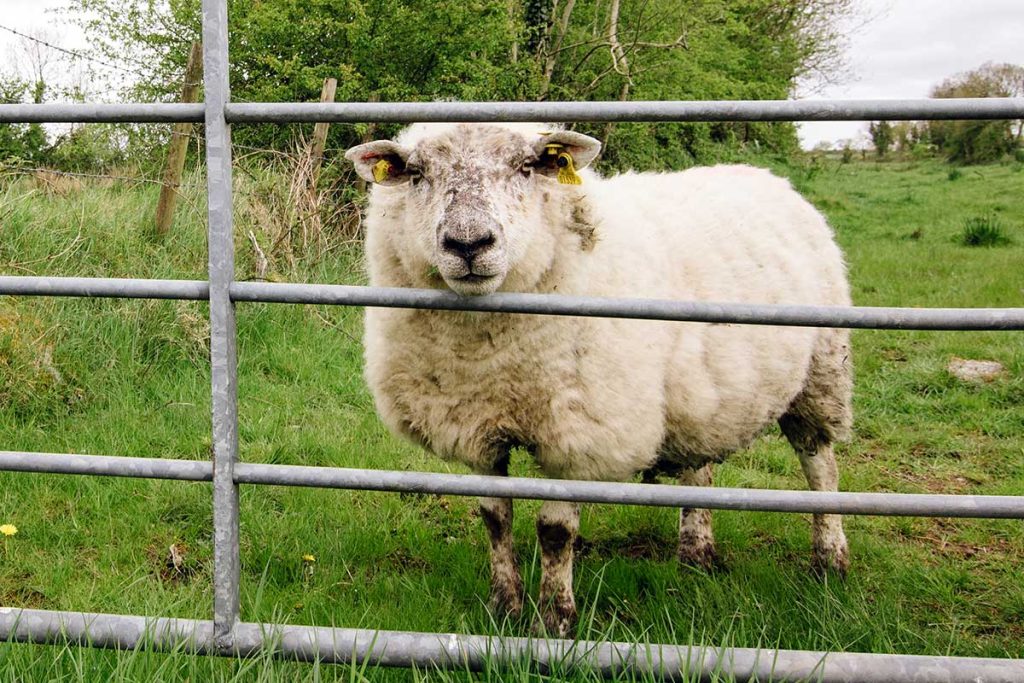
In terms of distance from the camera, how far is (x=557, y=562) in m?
2.80

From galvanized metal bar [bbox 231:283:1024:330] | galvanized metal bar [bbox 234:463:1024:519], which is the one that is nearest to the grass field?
galvanized metal bar [bbox 234:463:1024:519]

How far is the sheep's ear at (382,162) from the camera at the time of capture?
2.54m

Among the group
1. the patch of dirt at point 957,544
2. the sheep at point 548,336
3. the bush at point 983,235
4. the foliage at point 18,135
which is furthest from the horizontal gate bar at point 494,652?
the bush at point 983,235

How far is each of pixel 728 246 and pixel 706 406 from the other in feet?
2.33

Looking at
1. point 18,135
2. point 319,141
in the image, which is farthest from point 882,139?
point 18,135

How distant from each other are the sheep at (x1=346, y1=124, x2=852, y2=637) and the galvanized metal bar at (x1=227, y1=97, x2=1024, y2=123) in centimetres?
48

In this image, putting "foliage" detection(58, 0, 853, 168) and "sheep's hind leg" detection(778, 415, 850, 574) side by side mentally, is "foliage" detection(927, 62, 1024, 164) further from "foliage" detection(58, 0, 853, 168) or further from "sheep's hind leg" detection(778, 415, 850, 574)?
"sheep's hind leg" detection(778, 415, 850, 574)

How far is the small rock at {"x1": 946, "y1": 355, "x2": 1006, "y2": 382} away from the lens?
5.75m

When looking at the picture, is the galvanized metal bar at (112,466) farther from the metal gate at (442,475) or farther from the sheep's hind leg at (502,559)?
the sheep's hind leg at (502,559)

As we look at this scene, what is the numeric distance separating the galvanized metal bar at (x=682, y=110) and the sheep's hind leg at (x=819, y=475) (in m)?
2.06

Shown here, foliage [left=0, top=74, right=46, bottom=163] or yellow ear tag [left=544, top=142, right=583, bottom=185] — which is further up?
foliage [left=0, top=74, right=46, bottom=163]

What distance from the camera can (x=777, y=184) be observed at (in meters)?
3.81

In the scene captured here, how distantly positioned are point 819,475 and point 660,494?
211cm

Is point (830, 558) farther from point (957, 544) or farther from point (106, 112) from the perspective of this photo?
point (106, 112)
